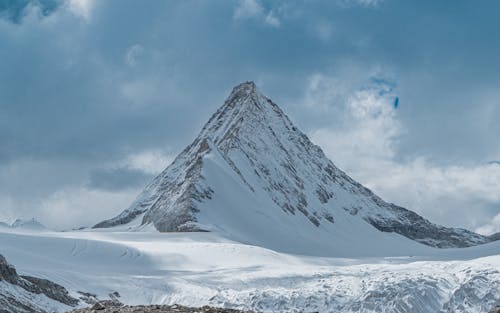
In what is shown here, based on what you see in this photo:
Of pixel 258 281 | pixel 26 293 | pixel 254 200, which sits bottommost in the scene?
pixel 26 293

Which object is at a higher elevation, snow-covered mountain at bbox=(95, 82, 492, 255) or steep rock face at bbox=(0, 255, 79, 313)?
snow-covered mountain at bbox=(95, 82, 492, 255)

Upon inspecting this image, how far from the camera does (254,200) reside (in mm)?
132500

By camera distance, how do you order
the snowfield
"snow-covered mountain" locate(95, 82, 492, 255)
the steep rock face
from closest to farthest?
the steep rock face, the snowfield, "snow-covered mountain" locate(95, 82, 492, 255)

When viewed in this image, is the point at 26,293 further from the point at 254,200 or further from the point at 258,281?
the point at 254,200

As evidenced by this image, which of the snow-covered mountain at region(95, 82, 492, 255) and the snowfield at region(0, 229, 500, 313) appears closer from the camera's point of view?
the snowfield at region(0, 229, 500, 313)

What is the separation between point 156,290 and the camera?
49.5 metres

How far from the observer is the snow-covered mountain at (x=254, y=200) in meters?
118

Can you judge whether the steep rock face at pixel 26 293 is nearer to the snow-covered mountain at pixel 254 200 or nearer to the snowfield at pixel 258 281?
the snowfield at pixel 258 281

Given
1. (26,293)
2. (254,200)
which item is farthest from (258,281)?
(254,200)

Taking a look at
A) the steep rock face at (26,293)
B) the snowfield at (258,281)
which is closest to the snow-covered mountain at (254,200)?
the snowfield at (258,281)

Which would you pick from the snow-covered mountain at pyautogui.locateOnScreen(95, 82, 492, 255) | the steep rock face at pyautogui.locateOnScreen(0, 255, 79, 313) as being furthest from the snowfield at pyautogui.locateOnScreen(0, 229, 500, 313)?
the snow-covered mountain at pyautogui.locateOnScreen(95, 82, 492, 255)

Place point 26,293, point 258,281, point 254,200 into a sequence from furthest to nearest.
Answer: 1. point 254,200
2. point 258,281
3. point 26,293

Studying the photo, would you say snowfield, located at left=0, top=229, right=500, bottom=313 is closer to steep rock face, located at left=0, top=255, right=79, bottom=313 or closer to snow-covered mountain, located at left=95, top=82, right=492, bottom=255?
steep rock face, located at left=0, top=255, right=79, bottom=313

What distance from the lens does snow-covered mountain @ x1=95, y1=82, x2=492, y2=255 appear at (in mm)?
117500
